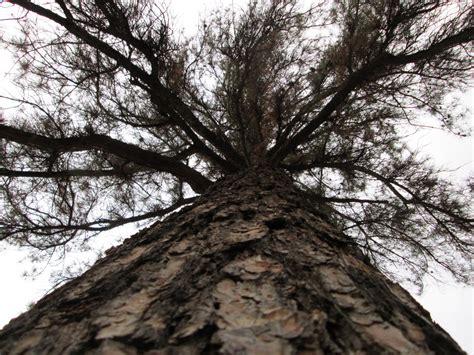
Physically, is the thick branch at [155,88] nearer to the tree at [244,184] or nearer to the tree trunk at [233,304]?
the tree at [244,184]

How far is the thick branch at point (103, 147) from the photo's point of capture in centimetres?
276

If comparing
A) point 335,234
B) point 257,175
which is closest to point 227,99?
point 257,175

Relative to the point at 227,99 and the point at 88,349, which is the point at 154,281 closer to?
the point at 88,349

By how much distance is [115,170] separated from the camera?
12.9 feet

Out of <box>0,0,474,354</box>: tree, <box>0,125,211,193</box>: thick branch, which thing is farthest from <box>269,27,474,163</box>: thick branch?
<box>0,125,211,193</box>: thick branch

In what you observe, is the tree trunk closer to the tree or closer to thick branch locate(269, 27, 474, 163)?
the tree

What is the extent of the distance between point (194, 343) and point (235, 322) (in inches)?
3.6

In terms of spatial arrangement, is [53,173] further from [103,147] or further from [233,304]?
[233,304]

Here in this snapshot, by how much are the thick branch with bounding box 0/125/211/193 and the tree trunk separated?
1.79m

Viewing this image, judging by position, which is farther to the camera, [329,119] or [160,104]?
[329,119]

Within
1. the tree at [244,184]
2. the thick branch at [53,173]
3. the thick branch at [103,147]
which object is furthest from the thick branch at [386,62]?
the thick branch at [53,173]

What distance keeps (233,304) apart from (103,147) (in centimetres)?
248

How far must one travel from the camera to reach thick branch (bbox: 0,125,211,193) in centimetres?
276

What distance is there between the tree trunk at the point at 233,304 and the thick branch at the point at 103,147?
179cm
